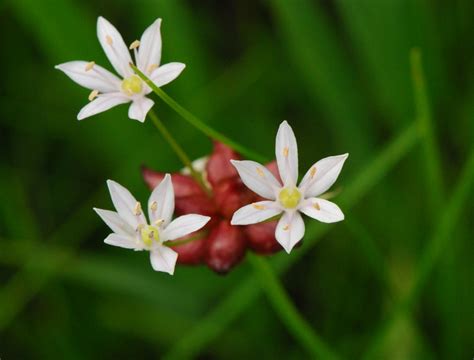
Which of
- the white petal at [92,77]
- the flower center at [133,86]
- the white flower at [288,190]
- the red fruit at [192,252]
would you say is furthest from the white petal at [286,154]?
the white petal at [92,77]

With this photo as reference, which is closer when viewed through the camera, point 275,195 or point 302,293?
point 275,195

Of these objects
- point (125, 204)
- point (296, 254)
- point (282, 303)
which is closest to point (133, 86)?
point (125, 204)

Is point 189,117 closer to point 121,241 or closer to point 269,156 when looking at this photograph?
point 121,241

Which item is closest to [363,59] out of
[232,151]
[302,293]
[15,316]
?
[302,293]

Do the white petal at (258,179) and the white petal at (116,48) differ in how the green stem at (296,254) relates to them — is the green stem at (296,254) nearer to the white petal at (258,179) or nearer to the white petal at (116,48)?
the white petal at (258,179)

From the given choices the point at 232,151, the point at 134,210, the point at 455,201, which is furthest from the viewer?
the point at 455,201

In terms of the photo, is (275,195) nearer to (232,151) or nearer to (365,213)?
(232,151)
